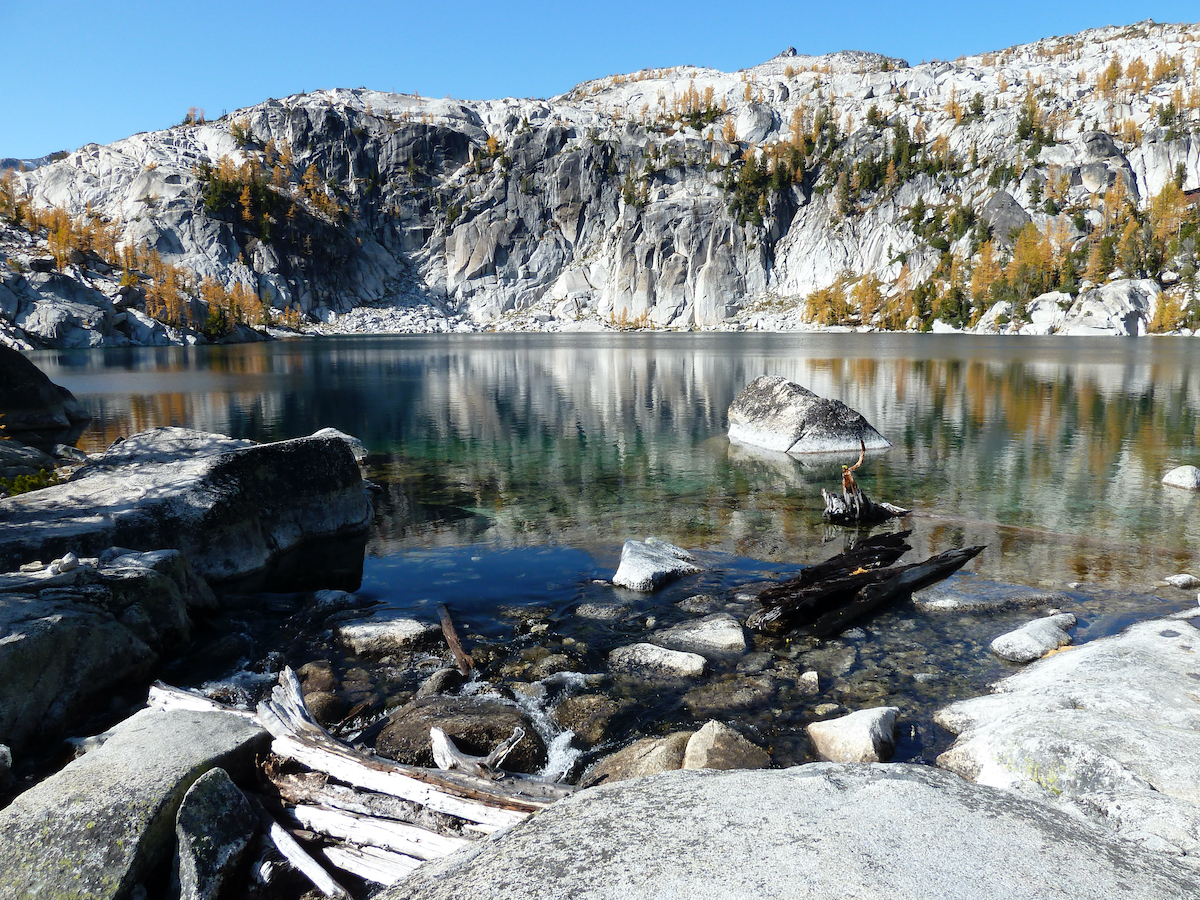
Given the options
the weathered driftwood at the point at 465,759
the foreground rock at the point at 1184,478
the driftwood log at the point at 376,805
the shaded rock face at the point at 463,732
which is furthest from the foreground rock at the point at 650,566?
the foreground rock at the point at 1184,478

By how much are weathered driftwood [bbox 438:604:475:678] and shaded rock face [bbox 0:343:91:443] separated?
2834 cm

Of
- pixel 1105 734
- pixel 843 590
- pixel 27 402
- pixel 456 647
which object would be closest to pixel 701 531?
pixel 843 590

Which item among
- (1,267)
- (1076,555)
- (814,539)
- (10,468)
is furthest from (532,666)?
(1,267)

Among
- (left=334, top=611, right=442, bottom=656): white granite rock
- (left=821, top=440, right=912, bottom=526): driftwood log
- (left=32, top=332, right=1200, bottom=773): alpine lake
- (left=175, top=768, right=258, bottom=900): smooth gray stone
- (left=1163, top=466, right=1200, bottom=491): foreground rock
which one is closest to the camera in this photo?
(left=175, top=768, right=258, bottom=900): smooth gray stone

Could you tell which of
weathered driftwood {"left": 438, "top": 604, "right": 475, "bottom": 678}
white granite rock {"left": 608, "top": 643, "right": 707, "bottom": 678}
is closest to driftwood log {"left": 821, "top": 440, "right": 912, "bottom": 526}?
white granite rock {"left": 608, "top": 643, "right": 707, "bottom": 678}

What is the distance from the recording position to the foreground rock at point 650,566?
12.6m

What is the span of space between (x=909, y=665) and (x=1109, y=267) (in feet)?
589

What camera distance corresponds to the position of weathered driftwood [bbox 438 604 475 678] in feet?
30.5

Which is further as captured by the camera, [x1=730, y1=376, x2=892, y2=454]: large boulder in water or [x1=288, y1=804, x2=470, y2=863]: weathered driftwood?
[x1=730, y1=376, x2=892, y2=454]: large boulder in water

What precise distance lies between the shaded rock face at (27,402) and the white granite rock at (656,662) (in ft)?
103

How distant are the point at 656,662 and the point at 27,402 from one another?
3666 centimetres

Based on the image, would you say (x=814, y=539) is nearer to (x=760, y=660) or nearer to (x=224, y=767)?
(x=760, y=660)

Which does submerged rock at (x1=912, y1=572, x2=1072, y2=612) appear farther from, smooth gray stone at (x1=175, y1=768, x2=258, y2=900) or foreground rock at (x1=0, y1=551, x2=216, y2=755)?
foreground rock at (x1=0, y1=551, x2=216, y2=755)

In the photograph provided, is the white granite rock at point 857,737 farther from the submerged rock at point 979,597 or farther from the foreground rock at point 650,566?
the foreground rock at point 650,566
